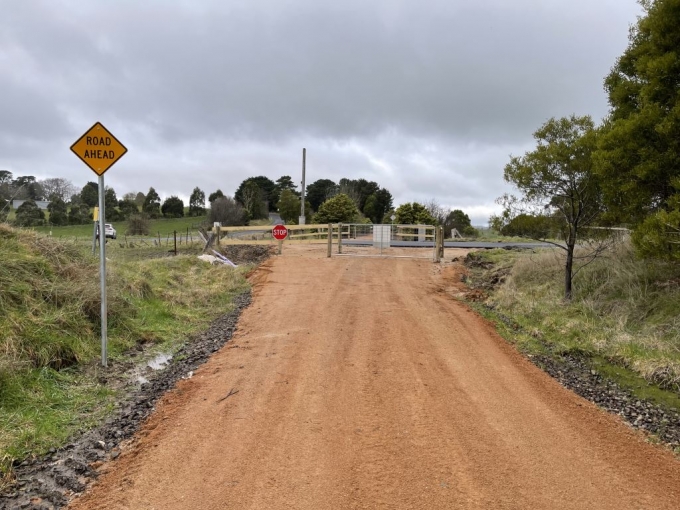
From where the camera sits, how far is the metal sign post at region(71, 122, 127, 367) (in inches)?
245

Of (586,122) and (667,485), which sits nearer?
(667,485)

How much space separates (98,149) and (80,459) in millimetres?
4080

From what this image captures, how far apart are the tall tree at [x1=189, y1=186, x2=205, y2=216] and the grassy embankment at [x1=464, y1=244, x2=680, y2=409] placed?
7071cm

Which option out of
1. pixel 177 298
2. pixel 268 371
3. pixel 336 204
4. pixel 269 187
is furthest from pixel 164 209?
pixel 268 371

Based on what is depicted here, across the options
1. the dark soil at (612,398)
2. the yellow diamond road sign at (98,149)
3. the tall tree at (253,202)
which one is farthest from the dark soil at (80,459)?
the tall tree at (253,202)

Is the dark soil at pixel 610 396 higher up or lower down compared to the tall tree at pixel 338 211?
lower down

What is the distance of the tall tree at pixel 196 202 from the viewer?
7681 centimetres

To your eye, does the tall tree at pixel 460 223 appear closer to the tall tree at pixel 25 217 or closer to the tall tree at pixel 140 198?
the tall tree at pixel 25 217

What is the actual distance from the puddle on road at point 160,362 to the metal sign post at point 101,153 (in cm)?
64

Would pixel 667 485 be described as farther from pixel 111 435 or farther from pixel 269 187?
pixel 269 187

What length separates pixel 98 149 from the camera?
632 centimetres

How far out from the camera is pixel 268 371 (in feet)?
20.1

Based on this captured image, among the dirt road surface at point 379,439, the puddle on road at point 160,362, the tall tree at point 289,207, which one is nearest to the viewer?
the dirt road surface at point 379,439

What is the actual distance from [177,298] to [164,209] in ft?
219
